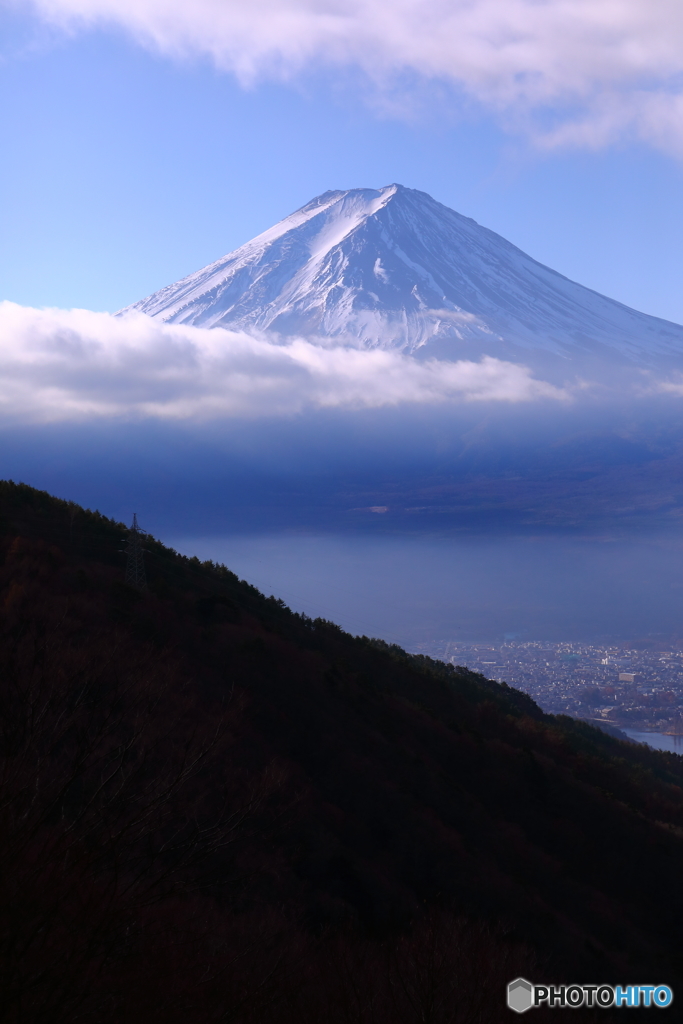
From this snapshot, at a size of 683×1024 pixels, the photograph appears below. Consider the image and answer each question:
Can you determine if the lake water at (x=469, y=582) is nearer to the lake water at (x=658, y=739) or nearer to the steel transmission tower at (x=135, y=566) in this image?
the lake water at (x=658, y=739)

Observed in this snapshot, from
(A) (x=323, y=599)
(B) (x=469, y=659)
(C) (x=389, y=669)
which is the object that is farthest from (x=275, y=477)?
(C) (x=389, y=669)

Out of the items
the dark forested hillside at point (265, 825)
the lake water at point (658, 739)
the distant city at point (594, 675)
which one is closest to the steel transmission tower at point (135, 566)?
the dark forested hillside at point (265, 825)

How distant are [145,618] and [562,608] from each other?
9184 cm

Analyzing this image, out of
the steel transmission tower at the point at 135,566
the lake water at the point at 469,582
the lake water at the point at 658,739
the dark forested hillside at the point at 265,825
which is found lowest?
the lake water at the point at 658,739

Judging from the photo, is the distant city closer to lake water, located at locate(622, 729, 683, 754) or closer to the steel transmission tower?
lake water, located at locate(622, 729, 683, 754)

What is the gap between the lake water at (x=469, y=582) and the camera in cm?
8644

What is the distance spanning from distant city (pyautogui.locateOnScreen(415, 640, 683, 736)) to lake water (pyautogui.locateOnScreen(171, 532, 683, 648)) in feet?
14.6

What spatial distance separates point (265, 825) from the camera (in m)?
12.2

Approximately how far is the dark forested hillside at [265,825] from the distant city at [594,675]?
31605 mm

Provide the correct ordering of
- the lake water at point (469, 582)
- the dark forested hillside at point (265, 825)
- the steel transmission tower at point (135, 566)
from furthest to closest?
the lake water at point (469, 582), the steel transmission tower at point (135, 566), the dark forested hillside at point (265, 825)

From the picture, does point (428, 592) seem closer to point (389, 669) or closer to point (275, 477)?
point (389, 669)

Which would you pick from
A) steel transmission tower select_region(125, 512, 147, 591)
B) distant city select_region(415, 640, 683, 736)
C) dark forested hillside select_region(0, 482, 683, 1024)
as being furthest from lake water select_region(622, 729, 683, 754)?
steel transmission tower select_region(125, 512, 147, 591)

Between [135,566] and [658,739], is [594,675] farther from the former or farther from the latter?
[135,566]

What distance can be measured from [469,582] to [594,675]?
139ft
